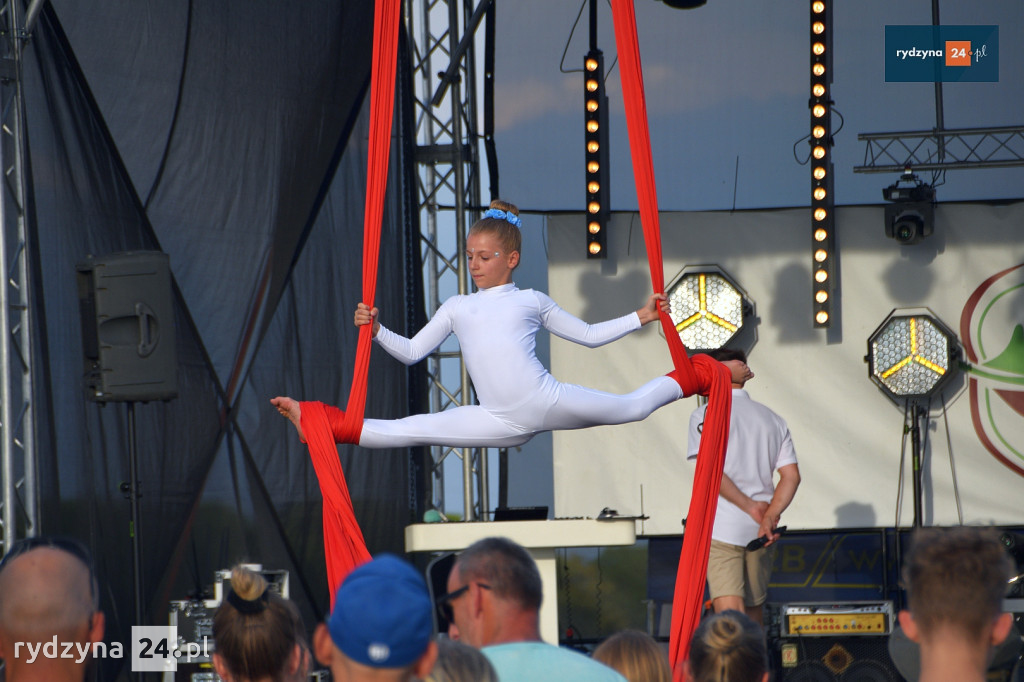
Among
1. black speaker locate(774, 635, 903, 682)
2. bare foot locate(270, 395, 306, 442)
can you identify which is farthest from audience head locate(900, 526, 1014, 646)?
black speaker locate(774, 635, 903, 682)

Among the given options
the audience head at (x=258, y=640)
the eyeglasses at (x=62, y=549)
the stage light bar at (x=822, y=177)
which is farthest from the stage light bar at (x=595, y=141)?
the eyeglasses at (x=62, y=549)

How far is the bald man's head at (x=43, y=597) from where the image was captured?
1.66 metres

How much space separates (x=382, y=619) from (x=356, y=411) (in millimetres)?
2371

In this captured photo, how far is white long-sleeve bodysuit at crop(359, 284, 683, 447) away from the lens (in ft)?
12.9

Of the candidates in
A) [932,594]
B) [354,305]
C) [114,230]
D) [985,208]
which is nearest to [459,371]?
[354,305]

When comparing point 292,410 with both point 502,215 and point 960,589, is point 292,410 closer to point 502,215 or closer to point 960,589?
point 502,215

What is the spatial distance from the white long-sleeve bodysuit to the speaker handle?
3.62 feet

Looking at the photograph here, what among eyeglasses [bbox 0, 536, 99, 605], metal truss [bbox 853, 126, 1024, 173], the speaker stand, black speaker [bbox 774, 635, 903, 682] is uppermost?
metal truss [bbox 853, 126, 1024, 173]

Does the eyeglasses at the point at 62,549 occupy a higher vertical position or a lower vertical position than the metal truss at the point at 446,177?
lower

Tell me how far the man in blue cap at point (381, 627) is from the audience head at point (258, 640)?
596 millimetres

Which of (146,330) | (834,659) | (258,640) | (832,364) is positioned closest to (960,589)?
(258,640)

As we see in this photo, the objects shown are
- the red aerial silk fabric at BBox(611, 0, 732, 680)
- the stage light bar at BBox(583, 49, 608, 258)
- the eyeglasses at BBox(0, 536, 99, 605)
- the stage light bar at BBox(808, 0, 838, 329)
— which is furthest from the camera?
the stage light bar at BBox(583, 49, 608, 258)

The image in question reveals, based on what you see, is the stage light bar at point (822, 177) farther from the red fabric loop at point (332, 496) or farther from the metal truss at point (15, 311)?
the metal truss at point (15, 311)

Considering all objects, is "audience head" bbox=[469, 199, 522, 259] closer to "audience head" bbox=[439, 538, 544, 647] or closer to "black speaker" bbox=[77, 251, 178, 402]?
"black speaker" bbox=[77, 251, 178, 402]
